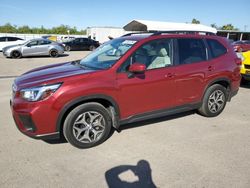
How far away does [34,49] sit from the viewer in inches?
687

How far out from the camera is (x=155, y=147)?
3764 millimetres

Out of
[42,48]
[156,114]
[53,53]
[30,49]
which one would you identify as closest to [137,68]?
[156,114]

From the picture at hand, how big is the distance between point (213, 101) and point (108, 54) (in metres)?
2.49

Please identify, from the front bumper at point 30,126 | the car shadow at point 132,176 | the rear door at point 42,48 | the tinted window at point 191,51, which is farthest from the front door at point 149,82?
the rear door at point 42,48

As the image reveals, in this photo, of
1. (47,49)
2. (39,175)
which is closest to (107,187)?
(39,175)

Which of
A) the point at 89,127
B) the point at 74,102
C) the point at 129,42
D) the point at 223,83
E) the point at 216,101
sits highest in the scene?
the point at 129,42

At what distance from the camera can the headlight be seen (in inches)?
129

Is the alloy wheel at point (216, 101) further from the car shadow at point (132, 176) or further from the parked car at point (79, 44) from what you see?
the parked car at point (79, 44)

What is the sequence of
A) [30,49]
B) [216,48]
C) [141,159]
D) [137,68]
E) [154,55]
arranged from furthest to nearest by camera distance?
[30,49], [216,48], [154,55], [137,68], [141,159]

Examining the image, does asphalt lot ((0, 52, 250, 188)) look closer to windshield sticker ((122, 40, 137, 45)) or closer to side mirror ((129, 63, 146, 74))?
side mirror ((129, 63, 146, 74))

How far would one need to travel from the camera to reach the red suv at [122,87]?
335 centimetres

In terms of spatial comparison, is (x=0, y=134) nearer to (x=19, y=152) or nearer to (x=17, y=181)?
(x=19, y=152)

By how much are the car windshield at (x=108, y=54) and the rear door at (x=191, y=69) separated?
38.4 inches

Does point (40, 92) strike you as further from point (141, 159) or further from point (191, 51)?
point (191, 51)
